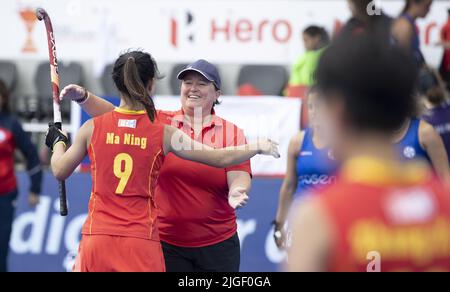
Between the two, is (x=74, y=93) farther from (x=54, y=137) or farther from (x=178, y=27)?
(x=178, y=27)

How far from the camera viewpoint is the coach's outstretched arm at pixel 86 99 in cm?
574

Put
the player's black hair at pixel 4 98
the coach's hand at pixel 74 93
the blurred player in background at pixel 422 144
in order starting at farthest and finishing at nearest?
the player's black hair at pixel 4 98, the blurred player in background at pixel 422 144, the coach's hand at pixel 74 93

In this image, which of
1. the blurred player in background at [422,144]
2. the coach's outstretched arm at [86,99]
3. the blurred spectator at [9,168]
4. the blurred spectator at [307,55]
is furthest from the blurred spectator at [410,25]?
the blurred spectator at [9,168]

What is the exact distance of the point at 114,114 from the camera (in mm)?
5234

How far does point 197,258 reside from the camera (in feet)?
19.6

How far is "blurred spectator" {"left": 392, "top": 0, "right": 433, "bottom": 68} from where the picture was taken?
7.67 m

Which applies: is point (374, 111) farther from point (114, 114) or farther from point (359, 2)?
point (359, 2)

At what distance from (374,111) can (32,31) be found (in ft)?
37.7

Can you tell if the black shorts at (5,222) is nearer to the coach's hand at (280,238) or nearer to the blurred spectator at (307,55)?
the coach's hand at (280,238)

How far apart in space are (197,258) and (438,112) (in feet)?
9.85

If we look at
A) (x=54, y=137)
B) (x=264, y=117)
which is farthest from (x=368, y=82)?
(x=264, y=117)

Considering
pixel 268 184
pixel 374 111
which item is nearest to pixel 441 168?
pixel 268 184

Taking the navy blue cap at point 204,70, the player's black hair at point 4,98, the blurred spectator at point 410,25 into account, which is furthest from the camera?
the player's black hair at point 4,98

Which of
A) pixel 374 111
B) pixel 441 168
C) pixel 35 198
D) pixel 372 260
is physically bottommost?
pixel 35 198
